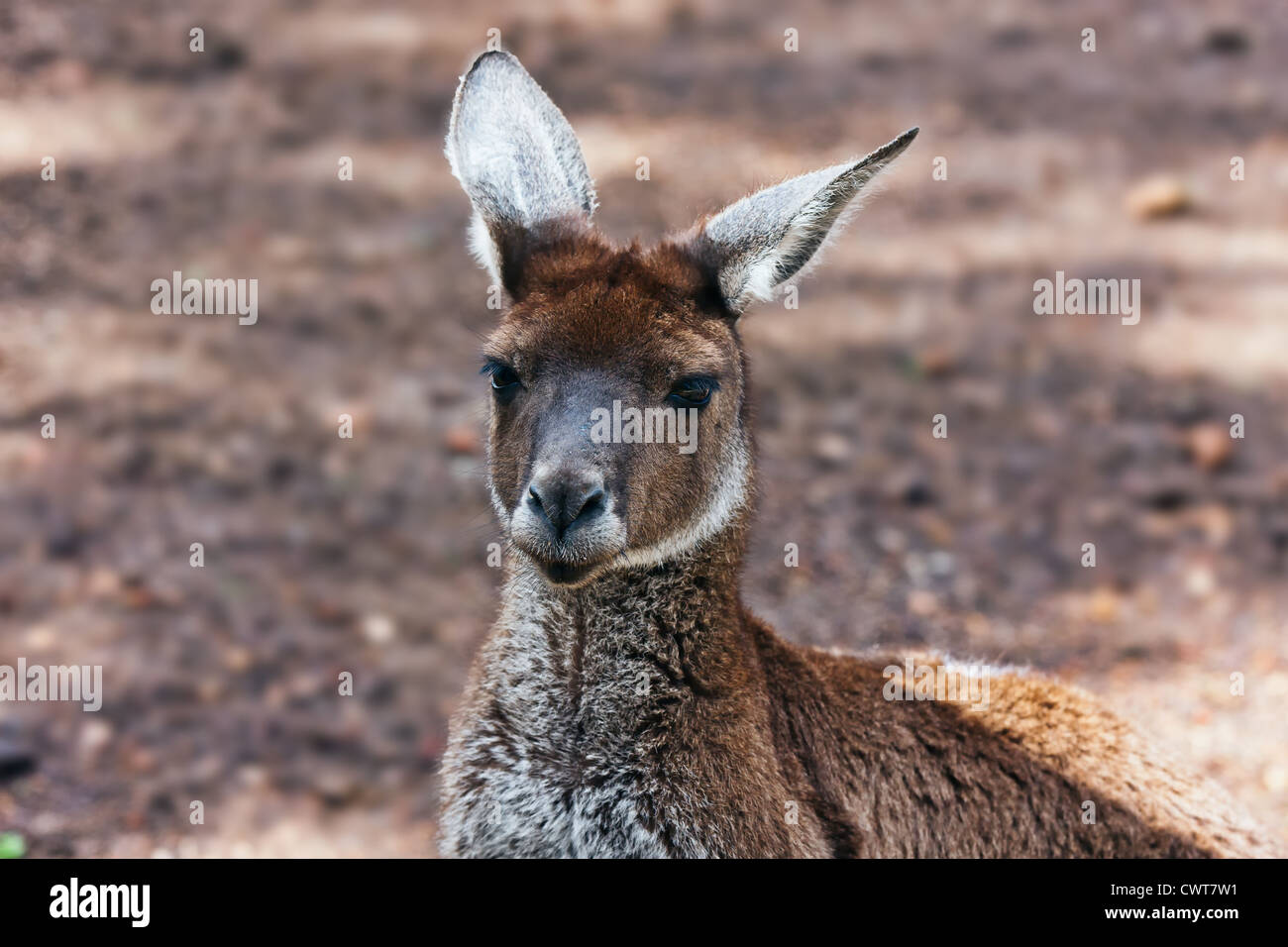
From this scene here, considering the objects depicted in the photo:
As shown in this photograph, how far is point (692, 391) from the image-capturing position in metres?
5.09

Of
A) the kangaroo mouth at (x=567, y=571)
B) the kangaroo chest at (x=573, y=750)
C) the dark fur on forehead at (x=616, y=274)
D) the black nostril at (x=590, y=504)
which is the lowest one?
the kangaroo chest at (x=573, y=750)

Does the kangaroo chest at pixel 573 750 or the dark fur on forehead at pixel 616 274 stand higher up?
the dark fur on forehead at pixel 616 274

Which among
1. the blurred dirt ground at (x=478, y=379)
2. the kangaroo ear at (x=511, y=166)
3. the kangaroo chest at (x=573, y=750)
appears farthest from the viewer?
the blurred dirt ground at (x=478, y=379)

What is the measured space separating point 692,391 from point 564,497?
762 mm

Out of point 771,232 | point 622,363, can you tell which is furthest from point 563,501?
point 771,232

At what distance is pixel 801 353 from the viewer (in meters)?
10.6

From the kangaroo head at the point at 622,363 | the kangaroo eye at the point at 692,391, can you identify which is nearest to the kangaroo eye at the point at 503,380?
the kangaroo head at the point at 622,363

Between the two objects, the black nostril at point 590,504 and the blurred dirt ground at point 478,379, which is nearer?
the black nostril at point 590,504

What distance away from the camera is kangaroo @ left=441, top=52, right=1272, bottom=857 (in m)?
4.87

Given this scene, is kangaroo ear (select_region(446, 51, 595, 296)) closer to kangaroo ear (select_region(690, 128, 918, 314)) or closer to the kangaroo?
the kangaroo

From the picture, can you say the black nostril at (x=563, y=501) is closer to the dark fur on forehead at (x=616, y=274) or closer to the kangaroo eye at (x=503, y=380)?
the kangaroo eye at (x=503, y=380)

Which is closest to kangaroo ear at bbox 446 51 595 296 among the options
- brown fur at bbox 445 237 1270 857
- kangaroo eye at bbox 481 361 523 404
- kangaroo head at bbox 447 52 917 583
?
kangaroo head at bbox 447 52 917 583

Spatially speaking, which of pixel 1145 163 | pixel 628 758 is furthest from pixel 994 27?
pixel 628 758

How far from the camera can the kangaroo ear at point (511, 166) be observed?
543 cm
